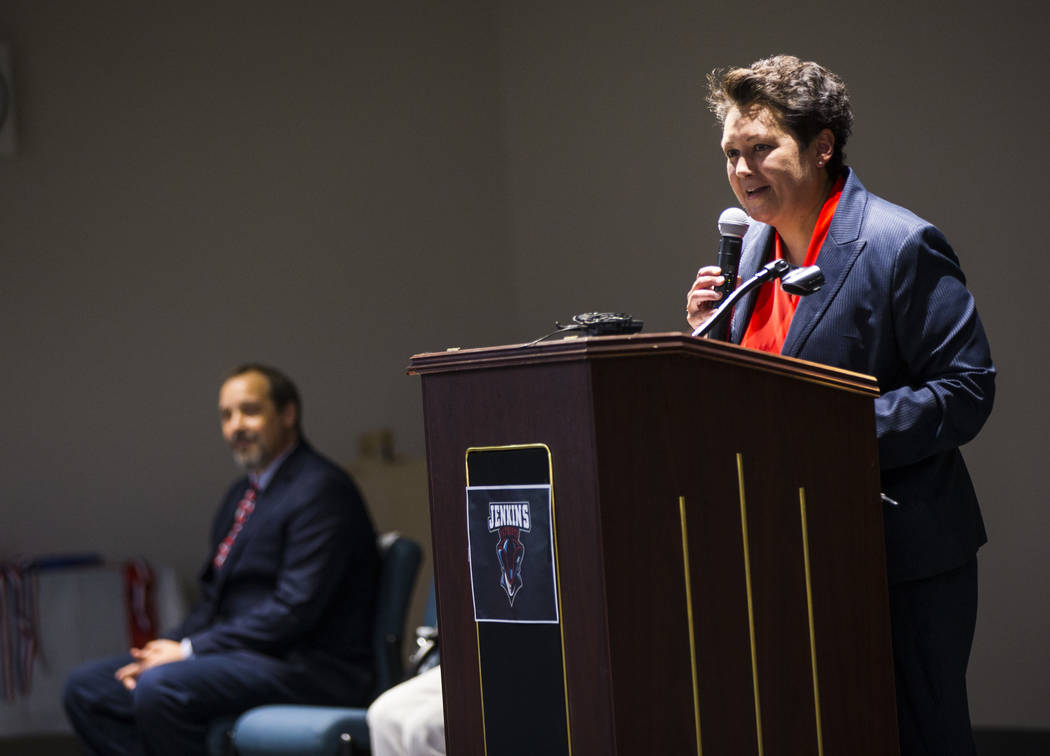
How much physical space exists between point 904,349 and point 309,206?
4240 millimetres

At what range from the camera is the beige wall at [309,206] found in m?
5.17

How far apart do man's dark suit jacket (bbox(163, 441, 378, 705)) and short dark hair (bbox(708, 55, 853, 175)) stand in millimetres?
2103

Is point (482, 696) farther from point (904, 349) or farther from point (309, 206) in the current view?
point (309, 206)

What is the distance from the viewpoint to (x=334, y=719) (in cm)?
332

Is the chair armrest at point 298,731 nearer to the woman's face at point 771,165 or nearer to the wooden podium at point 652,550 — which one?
the wooden podium at point 652,550

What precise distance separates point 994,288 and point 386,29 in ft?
10.3

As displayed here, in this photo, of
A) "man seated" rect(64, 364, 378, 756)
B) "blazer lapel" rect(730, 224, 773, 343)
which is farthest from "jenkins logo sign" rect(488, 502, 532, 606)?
"man seated" rect(64, 364, 378, 756)

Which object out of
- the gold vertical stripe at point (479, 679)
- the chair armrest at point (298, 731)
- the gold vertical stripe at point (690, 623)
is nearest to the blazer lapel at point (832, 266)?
the gold vertical stripe at point (690, 623)

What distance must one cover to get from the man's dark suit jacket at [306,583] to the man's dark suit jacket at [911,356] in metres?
2.07

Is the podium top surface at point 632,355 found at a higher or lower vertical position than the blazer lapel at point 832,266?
lower

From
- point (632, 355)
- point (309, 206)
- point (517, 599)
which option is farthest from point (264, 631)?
point (309, 206)

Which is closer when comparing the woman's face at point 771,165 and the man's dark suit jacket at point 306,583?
the woman's face at point 771,165

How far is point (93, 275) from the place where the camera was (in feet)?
18.3

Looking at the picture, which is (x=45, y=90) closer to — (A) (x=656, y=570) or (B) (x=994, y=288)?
(B) (x=994, y=288)
